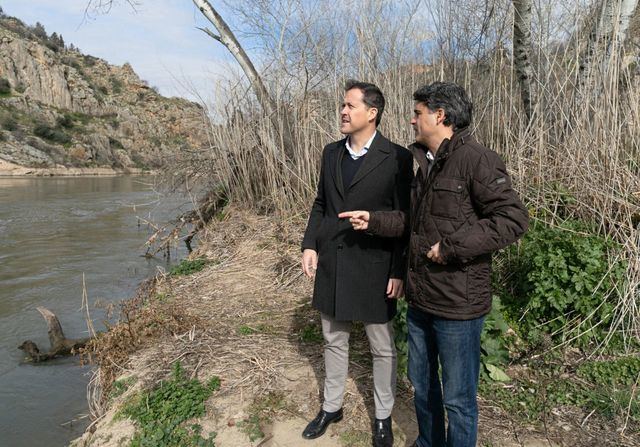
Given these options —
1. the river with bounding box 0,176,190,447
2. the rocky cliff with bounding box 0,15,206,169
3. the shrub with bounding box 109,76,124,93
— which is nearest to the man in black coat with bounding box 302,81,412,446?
the river with bounding box 0,176,190,447

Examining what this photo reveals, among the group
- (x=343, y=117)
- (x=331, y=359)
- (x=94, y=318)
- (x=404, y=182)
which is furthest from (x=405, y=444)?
(x=94, y=318)

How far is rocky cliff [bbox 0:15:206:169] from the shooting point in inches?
1268

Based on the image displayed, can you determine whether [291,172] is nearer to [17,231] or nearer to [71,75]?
[17,231]

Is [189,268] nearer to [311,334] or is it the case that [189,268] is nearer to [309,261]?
[311,334]

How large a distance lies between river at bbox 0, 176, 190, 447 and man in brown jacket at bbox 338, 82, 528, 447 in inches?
117

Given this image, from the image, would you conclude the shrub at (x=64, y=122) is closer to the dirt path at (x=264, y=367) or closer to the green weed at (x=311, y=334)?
the dirt path at (x=264, y=367)

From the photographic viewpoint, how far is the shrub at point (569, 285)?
116 inches

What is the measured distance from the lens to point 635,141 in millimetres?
3225

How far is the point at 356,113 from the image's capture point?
217 centimetres

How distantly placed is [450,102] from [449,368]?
1.02 metres

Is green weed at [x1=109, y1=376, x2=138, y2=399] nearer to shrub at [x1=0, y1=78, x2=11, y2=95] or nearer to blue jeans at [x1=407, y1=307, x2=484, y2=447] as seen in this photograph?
blue jeans at [x1=407, y1=307, x2=484, y2=447]

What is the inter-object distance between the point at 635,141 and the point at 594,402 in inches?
71.1

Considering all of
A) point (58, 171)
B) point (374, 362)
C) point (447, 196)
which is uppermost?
point (58, 171)

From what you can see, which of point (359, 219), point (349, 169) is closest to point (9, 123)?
point (349, 169)
